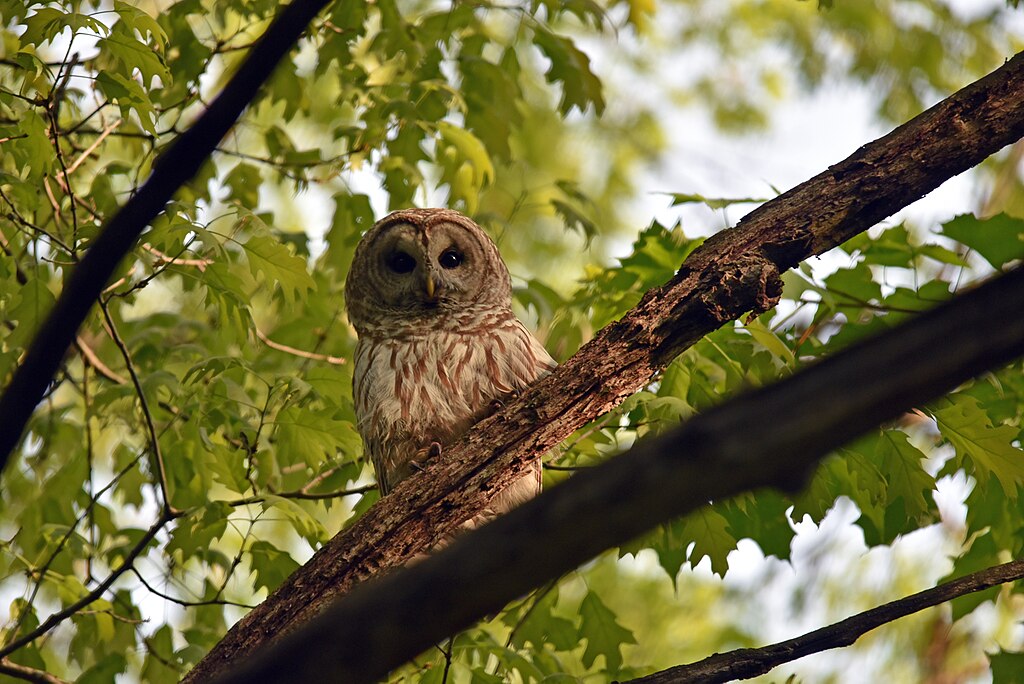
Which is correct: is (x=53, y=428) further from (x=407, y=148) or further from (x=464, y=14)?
(x=464, y=14)

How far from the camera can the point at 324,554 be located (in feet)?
11.4

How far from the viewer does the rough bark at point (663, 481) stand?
1.26m

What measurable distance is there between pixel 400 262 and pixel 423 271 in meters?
0.23

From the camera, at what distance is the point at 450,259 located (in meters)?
5.43

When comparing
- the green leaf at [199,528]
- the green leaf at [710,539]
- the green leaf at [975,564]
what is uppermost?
the green leaf at [199,528]

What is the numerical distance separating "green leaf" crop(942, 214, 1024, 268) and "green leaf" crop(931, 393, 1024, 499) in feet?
2.57

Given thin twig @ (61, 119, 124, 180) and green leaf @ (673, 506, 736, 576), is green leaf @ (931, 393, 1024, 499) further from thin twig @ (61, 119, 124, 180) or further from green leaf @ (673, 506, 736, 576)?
thin twig @ (61, 119, 124, 180)

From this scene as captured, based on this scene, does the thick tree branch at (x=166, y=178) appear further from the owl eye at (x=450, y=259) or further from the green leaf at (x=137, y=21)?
the owl eye at (x=450, y=259)

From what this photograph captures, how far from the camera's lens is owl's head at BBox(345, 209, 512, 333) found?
520 cm

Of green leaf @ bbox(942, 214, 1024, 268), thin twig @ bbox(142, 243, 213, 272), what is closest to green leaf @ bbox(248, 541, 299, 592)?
thin twig @ bbox(142, 243, 213, 272)

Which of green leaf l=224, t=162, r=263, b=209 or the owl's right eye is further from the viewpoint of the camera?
green leaf l=224, t=162, r=263, b=209

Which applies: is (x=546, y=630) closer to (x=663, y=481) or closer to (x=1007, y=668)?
(x=1007, y=668)

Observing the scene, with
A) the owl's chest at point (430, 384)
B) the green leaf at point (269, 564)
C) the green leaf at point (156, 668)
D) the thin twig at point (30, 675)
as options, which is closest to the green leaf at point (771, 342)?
the owl's chest at point (430, 384)

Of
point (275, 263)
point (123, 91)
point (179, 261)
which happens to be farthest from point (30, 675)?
point (123, 91)
